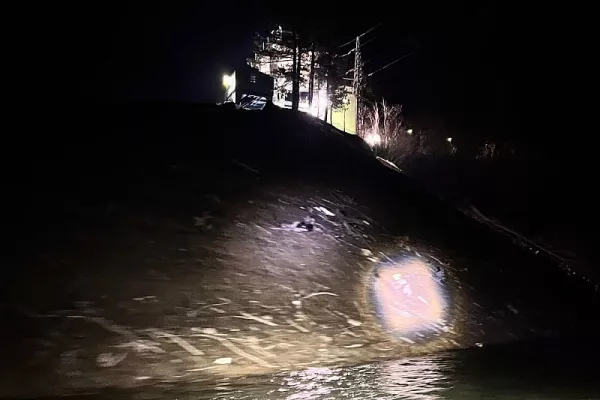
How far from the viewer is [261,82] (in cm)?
4762

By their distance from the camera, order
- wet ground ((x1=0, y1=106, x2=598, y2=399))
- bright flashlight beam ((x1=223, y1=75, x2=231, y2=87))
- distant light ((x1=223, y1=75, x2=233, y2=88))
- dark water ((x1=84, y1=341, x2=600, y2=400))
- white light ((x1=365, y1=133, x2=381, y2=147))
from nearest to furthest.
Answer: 1. dark water ((x1=84, y1=341, x2=600, y2=400))
2. wet ground ((x1=0, y1=106, x2=598, y2=399))
3. white light ((x1=365, y1=133, x2=381, y2=147))
4. distant light ((x1=223, y1=75, x2=233, y2=88))
5. bright flashlight beam ((x1=223, y1=75, x2=231, y2=87))

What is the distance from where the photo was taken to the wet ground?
764 cm

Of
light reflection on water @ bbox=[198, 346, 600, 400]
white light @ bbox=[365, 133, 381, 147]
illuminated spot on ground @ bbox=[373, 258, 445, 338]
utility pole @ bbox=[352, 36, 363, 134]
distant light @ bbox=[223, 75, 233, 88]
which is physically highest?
distant light @ bbox=[223, 75, 233, 88]

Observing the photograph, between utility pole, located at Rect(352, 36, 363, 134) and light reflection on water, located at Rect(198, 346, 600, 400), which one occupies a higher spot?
utility pole, located at Rect(352, 36, 363, 134)

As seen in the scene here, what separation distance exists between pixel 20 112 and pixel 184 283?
12.0 m

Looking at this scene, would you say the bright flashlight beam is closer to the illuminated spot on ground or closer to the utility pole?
the utility pole

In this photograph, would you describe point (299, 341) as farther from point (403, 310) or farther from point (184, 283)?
point (403, 310)

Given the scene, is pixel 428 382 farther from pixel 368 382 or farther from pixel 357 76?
pixel 357 76

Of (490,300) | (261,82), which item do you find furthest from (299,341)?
(261,82)

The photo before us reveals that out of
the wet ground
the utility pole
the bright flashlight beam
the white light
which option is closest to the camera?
the wet ground

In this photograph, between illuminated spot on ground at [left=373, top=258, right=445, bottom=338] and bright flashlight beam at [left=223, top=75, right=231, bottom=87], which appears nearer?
illuminated spot on ground at [left=373, top=258, right=445, bottom=338]

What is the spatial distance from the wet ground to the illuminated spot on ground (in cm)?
4

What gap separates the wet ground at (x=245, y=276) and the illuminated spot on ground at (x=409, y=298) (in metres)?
0.04

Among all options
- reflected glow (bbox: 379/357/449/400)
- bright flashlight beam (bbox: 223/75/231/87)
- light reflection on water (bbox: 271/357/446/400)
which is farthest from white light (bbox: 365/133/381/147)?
light reflection on water (bbox: 271/357/446/400)
